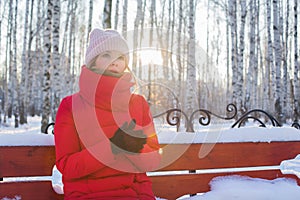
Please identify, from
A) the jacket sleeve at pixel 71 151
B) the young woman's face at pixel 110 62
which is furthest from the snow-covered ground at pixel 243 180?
the young woman's face at pixel 110 62

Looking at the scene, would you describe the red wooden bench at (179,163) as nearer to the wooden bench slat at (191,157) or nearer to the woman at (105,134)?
the wooden bench slat at (191,157)

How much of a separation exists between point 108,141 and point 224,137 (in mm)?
1132

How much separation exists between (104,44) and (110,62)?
0.11m

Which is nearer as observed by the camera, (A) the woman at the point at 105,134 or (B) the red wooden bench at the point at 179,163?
(A) the woman at the point at 105,134

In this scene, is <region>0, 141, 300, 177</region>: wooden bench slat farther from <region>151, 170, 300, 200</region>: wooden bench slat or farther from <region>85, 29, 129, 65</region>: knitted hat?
<region>85, 29, 129, 65</region>: knitted hat

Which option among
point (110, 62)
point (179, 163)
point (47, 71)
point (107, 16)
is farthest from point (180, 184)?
point (47, 71)

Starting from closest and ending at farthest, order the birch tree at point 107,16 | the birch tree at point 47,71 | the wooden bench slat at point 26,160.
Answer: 1. the wooden bench slat at point 26,160
2. the birch tree at point 107,16
3. the birch tree at point 47,71

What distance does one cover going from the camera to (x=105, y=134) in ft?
5.28

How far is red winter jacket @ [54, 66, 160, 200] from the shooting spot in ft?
4.93

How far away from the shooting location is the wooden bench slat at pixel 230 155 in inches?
84.7

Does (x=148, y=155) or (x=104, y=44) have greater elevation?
(x=104, y=44)

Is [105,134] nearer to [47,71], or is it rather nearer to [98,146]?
[98,146]

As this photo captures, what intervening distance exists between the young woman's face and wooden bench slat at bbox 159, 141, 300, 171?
74 centimetres

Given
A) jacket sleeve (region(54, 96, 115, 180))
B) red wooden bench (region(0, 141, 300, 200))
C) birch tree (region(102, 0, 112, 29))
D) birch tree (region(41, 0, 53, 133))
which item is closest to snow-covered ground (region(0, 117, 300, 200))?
red wooden bench (region(0, 141, 300, 200))
